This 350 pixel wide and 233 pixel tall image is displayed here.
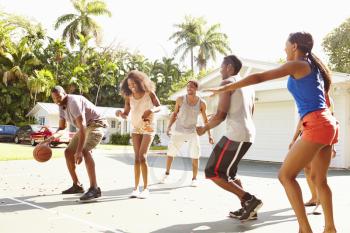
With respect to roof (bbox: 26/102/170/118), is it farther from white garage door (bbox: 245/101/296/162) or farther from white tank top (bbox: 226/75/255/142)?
white tank top (bbox: 226/75/255/142)

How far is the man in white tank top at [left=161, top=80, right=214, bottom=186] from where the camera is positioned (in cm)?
753

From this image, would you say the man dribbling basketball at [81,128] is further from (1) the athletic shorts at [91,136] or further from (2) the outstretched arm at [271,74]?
(2) the outstretched arm at [271,74]

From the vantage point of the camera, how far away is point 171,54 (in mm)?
49781

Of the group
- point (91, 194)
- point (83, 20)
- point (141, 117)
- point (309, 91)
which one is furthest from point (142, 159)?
point (83, 20)

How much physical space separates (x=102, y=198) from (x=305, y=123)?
141 inches

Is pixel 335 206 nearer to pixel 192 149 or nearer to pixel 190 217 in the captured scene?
pixel 190 217

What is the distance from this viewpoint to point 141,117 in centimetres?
621

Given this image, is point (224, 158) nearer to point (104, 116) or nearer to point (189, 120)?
point (189, 120)

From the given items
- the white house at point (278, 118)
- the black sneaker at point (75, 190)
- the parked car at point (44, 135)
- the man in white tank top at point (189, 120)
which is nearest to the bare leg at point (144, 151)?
the black sneaker at point (75, 190)

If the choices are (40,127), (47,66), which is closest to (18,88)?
(47,66)

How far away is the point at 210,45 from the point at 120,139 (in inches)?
805

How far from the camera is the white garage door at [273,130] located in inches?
621

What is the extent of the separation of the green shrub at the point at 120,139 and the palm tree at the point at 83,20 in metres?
13.9

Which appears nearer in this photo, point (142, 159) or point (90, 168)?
point (90, 168)
